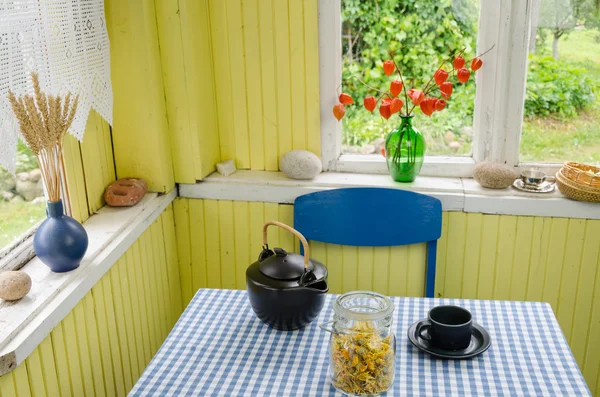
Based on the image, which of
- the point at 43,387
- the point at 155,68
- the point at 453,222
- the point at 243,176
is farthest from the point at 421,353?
the point at 155,68

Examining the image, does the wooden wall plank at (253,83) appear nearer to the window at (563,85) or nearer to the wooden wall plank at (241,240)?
the wooden wall plank at (241,240)

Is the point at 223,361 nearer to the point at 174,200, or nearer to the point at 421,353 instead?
the point at 421,353

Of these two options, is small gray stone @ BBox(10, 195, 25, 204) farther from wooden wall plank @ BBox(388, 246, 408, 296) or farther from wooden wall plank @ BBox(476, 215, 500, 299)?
wooden wall plank @ BBox(476, 215, 500, 299)

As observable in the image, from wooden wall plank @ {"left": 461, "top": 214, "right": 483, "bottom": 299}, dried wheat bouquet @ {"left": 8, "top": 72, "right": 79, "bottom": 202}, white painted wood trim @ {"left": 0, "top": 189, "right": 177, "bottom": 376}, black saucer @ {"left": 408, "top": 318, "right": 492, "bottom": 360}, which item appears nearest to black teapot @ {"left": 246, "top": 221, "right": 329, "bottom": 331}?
black saucer @ {"left": 408, "top": 318, "right": 492, "bottom": 360}

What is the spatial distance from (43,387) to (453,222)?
60.0 inches

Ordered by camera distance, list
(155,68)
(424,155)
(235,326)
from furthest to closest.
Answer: (424,155) → (155,68) → (235,326)

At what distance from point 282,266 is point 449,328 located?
0.47 m

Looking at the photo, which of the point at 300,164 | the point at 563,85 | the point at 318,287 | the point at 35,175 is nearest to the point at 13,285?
the point at 35,175

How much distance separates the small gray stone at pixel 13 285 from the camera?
1704 mm

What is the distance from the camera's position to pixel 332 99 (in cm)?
261

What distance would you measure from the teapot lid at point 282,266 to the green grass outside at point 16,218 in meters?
0.73

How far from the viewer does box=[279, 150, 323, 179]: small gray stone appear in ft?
8.41

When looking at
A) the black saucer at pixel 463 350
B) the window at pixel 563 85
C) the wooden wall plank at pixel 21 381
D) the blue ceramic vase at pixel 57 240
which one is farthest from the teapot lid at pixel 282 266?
the window at pixel 563 85

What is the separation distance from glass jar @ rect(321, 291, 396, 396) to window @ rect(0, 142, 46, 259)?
0.98m
